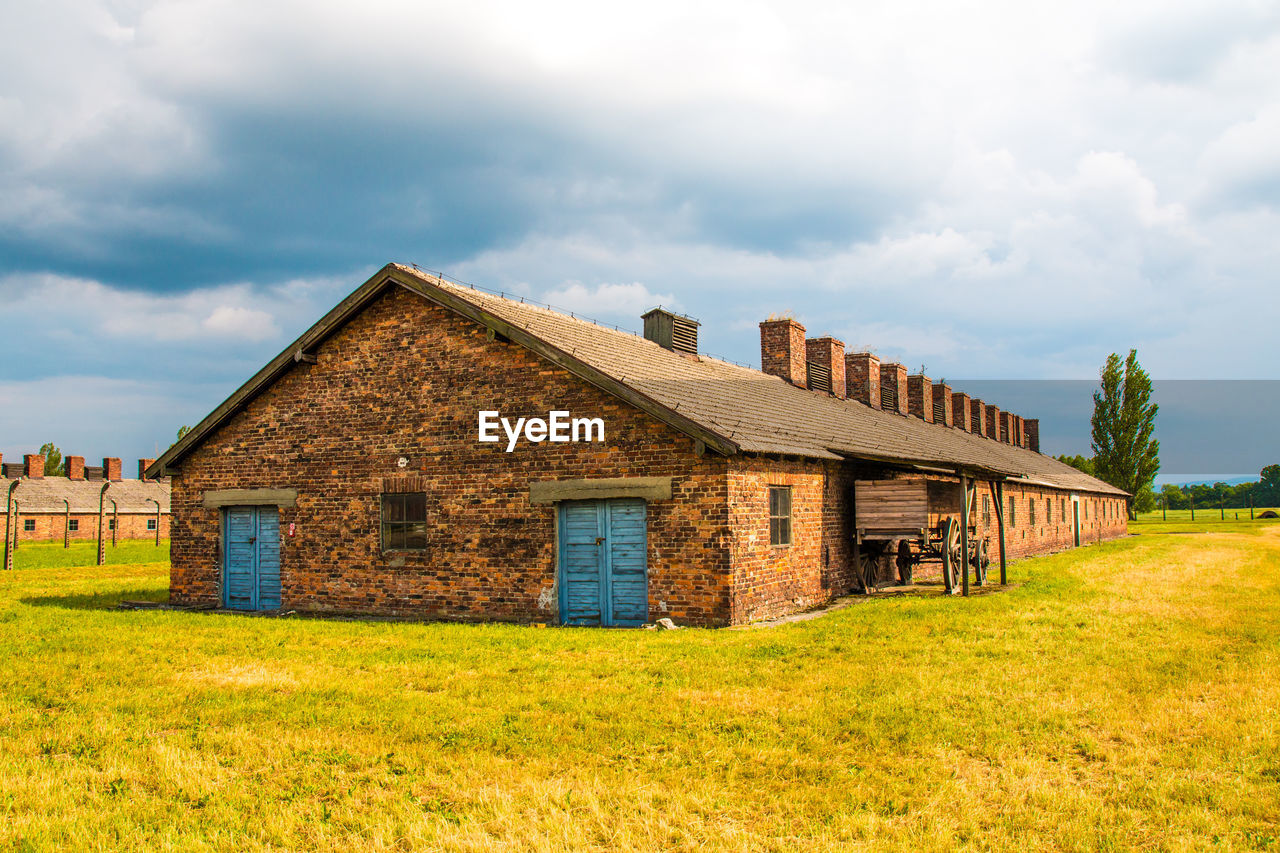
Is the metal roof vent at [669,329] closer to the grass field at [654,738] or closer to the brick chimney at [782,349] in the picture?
the brick chimney at [782,349]

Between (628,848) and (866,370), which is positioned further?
(866,370)

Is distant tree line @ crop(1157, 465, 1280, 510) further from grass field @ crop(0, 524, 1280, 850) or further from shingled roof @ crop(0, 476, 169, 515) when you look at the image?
grass field @ crop(0, 524, 1280, 850)

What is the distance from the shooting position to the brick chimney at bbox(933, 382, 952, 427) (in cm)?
3825

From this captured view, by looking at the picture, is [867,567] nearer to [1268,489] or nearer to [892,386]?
[892,386]

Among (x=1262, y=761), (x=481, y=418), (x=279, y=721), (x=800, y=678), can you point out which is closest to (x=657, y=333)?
(x=481, y=418)

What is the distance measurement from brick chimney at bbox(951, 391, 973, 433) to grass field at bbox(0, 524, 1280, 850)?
29137mm

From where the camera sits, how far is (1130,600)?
50.7 feet

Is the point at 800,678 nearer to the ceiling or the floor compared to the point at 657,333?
nearer to the floor

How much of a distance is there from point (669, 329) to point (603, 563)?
9342mm

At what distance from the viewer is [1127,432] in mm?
62094

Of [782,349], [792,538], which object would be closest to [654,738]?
[792,538]

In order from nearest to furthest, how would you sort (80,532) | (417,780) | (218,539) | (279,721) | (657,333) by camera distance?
(417,780)
(279,721)
(218,539)
(657,333)
(80,532)

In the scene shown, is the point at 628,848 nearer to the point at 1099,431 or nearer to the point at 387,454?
the point at 387,454

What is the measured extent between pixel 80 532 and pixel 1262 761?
220ft
